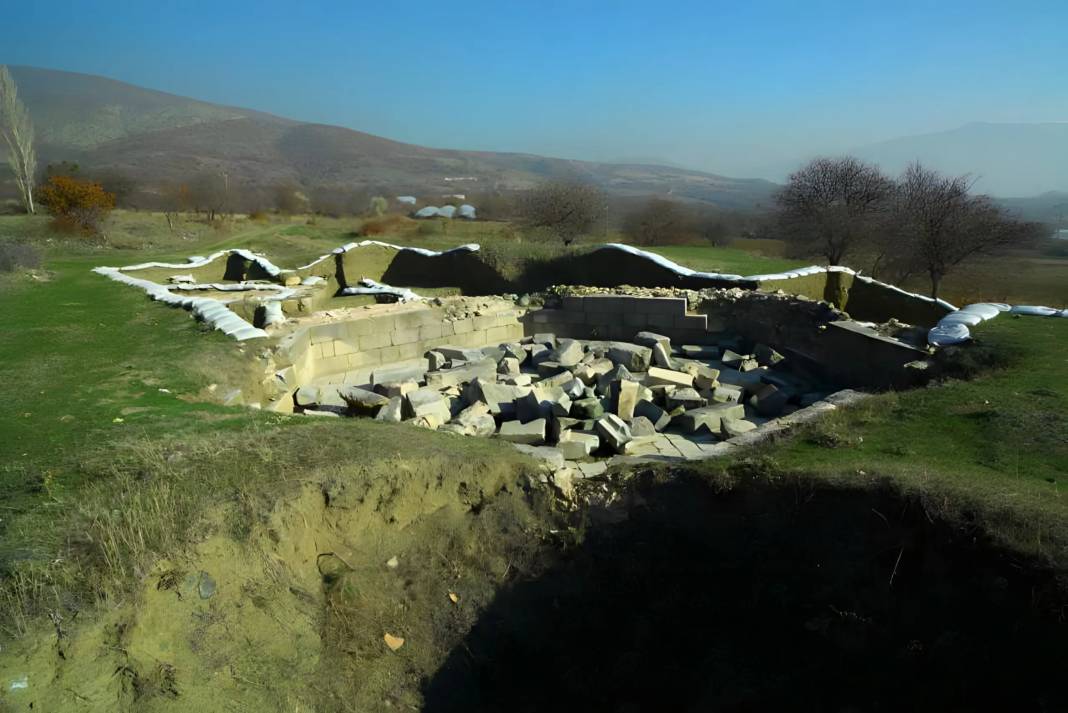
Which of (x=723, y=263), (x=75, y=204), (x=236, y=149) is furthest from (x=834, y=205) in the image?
(x=236, y=149)

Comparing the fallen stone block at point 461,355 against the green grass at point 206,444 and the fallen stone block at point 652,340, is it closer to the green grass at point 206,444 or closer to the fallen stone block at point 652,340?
the fallen stone block at point 652,340

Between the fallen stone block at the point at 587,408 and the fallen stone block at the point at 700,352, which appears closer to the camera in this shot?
the fallen stone block at the point at 587,408

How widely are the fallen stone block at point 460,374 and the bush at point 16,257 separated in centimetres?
1130

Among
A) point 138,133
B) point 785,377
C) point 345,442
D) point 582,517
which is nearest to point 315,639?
point 345,442

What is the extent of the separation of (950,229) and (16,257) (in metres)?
22.9

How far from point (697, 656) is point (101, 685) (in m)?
3.02

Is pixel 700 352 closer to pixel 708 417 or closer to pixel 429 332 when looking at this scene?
pixel 708 417

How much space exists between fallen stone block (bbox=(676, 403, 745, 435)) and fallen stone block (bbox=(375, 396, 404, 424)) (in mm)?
3365

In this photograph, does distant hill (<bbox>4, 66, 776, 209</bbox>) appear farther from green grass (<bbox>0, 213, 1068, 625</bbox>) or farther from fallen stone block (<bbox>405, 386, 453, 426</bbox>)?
fallen stone block (<bbox>405, 386, 453, 426</bbox>)

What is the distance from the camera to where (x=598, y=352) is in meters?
10.3

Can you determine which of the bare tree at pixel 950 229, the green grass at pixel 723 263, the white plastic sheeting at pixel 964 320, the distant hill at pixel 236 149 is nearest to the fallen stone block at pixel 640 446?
the white plastic sheeting at pixel 964 320

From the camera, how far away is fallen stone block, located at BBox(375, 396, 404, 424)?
6.86 m

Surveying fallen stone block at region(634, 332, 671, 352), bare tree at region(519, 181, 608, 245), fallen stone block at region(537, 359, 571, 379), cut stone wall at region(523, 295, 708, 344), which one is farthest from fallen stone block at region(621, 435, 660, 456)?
bare tree at region(519, 181, 608, 245)

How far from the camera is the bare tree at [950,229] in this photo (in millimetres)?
15930
